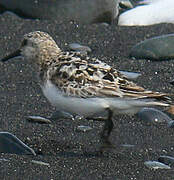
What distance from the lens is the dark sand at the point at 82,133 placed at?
5.00 metres

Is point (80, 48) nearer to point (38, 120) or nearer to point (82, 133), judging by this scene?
point (38, 120)

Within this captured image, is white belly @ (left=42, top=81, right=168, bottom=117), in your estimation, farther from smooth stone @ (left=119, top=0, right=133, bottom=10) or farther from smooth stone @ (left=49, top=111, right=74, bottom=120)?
smooth stone @ (left=119, top=0, right=133, bottom=10)

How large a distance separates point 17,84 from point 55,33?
5.41 ft

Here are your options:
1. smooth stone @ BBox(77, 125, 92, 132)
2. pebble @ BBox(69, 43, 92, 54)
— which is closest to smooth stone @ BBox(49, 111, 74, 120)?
smooth stone @ BBox(77, 125, 92, 132)

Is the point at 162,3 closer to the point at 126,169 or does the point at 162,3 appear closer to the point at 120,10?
the point at 120,10

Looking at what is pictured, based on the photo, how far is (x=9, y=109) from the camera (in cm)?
625

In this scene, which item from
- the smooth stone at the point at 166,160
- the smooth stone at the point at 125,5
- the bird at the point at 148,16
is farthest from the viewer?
the smooth stone at the point at 125,5

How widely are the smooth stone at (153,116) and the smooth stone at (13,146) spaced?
1243 millimetres

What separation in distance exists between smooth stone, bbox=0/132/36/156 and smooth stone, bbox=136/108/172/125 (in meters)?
1.24

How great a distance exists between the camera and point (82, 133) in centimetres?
579

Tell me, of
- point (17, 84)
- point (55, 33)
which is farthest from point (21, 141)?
point (55, 33)

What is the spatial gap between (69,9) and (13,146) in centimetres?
387

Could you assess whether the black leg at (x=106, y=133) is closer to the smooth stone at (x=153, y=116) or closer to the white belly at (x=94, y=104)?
the white belly at (x=94, y=104)

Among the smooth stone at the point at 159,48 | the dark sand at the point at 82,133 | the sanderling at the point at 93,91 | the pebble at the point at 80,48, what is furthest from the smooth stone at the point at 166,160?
the pebble at the point at 80,48
